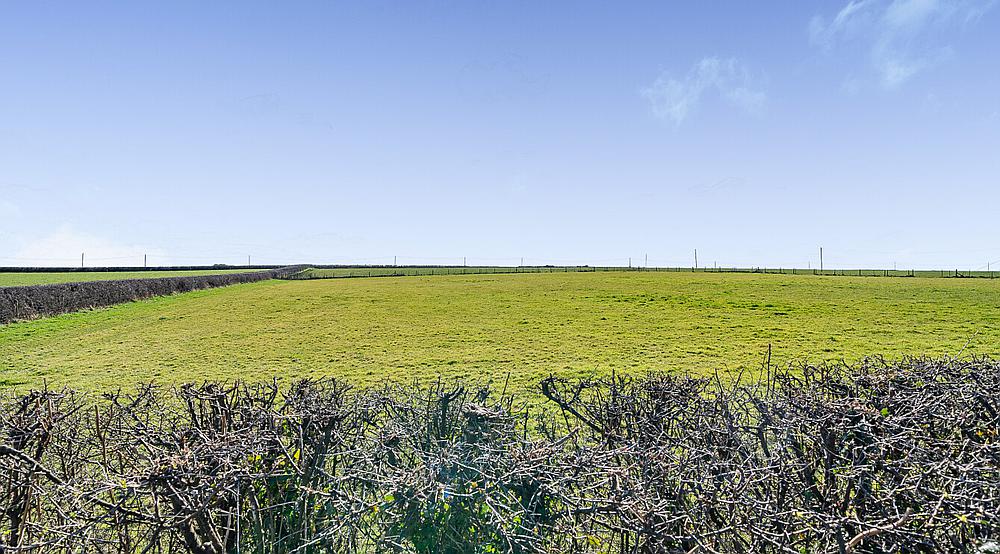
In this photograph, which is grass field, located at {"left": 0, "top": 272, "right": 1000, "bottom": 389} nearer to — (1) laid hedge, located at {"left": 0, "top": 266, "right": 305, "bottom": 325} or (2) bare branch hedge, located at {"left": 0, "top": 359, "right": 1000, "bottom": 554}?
(1) laid hedge, located at {"left": 0, "top": 266, "right": 305, "bottom": 325}

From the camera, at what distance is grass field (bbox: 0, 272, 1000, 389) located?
45.1ft

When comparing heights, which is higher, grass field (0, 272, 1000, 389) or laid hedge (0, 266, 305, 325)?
laid hedge (0, 266, 305, 325)

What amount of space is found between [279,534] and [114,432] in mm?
1289

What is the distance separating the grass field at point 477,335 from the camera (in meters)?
13.7

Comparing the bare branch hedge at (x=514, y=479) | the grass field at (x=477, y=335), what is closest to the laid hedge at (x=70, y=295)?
the grass field at (x=477, y=335)

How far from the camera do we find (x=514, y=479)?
2348 millimetres

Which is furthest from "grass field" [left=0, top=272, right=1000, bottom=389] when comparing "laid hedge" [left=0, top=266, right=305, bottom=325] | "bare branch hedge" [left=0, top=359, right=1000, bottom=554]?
"bare branch hedge" [left=0, top=359, right=1000, bottom=554]

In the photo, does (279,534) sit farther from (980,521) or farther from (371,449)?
(980,521)

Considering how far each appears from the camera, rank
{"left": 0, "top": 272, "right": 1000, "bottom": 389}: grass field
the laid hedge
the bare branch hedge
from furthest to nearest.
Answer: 1. the laid hedge
2. {"left": 0, "top": 272, "right": 1000, "bottom": 389}: grass field
3. the bare branch hedge

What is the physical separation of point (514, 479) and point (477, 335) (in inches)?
685

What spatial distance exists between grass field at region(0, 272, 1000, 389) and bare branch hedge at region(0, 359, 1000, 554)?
20.0ft

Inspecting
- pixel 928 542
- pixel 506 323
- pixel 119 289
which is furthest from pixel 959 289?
pixel 119 289

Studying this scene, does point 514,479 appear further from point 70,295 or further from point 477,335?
point 70,295

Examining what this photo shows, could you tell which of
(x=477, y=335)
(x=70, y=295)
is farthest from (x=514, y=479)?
(x=70, y=295)
